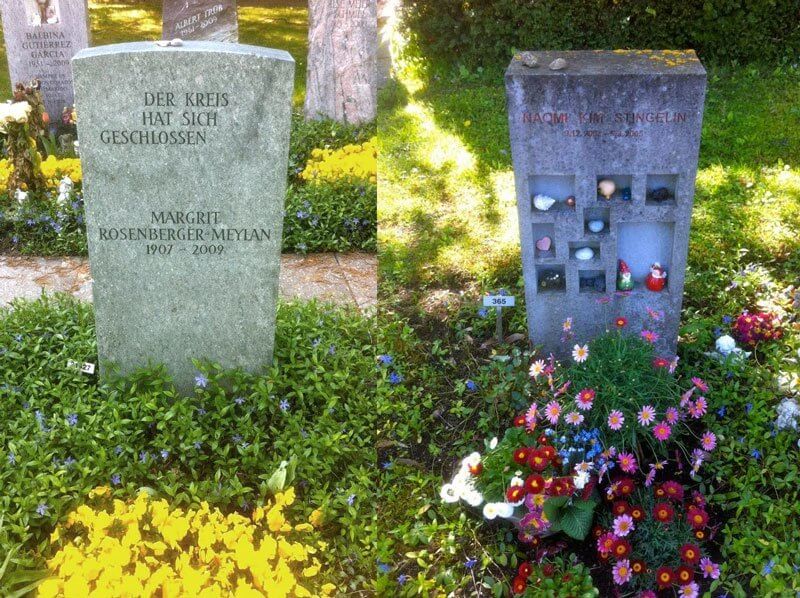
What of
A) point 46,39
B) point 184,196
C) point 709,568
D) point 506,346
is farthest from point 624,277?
point 46,39

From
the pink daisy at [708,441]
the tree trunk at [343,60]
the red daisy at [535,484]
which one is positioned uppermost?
the tree trunk at [343,60]

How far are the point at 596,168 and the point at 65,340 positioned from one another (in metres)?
2.76

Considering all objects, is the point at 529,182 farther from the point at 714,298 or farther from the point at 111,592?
the point at 111,592

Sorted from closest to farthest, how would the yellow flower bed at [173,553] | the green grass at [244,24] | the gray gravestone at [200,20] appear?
the yellow flower bed at [173,553], the gray gravestone at [200,20], the green grass at [244,24]

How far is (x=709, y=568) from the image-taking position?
2.90 meters

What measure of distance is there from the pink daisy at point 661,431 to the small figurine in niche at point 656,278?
774mm

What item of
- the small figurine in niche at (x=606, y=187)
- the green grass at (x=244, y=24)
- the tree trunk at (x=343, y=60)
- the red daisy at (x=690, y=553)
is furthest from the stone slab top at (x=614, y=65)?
the green grass at (x=244, y=24)

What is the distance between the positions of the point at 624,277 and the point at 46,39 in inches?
265

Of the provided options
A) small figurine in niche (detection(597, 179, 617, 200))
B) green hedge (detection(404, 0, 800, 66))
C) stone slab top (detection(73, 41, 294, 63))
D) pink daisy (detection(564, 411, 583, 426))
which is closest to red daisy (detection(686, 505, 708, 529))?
pink daisy (detection(564, 411, 583, 426))

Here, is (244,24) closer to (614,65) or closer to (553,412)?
(614,65)

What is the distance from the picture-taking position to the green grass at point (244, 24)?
40.2ft

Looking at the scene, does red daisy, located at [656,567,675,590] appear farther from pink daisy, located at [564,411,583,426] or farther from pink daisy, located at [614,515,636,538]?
pink daisy, located at [564,411,583,426]

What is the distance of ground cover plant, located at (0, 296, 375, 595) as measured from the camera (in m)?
3.21

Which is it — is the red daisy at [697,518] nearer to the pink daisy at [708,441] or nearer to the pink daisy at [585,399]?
the pink daisy at [708,441]
